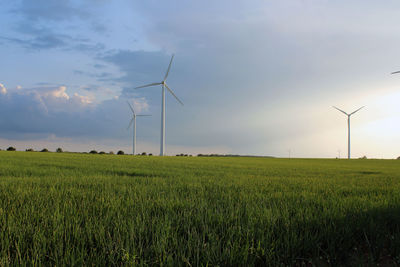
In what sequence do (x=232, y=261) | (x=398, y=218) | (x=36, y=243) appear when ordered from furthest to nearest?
(x=398, y=218)
(x=36, y=243)
(x=232, y=261)

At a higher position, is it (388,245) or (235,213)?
(235,213)

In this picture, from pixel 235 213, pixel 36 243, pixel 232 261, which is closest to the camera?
pixel 232 261

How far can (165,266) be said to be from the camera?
8.12 feet

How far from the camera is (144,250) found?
2.80 meters

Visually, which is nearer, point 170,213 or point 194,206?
point 170,213

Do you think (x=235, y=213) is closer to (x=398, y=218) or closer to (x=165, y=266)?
(x=165, y=266)

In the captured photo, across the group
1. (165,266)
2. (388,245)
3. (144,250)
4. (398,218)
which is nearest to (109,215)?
(144,250)

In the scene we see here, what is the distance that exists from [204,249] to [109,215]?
79.4 inches

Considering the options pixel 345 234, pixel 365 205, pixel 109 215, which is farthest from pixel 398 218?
pixel 109 215

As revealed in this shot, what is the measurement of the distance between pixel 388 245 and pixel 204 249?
121 inches

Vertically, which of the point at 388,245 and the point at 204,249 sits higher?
the point at 204,249

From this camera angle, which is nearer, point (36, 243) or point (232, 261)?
point (232, 261)

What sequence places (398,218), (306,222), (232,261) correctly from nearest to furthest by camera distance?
(232,261) < (306,222) < (398,218)

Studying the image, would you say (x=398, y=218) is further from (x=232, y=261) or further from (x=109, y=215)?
(x=109, y=215)
